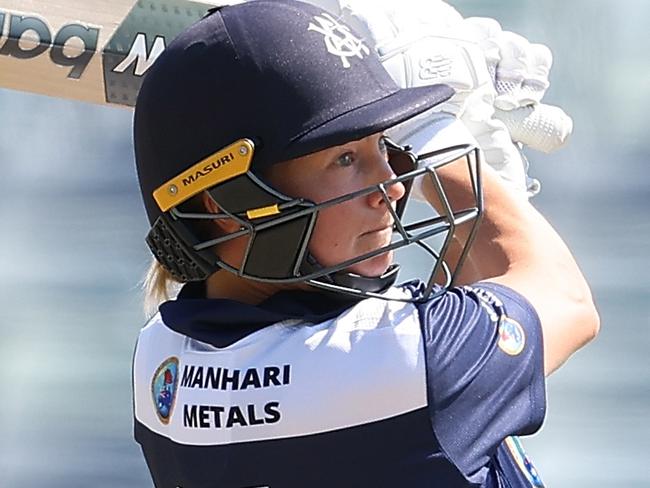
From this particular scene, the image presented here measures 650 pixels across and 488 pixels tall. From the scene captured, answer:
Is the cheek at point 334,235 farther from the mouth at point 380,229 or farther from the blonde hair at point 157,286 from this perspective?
the blonde hair at point 157,286

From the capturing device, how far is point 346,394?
42.8 inches

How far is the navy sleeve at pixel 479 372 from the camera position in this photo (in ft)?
3.55

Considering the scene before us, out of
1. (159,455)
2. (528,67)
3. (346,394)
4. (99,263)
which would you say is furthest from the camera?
(99,263)

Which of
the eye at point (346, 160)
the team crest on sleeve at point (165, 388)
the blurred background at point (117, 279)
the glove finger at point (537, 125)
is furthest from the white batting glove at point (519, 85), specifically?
the blurred background at point (117, 279)

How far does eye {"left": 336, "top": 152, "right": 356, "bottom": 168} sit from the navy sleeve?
0.13m

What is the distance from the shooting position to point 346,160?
114cm

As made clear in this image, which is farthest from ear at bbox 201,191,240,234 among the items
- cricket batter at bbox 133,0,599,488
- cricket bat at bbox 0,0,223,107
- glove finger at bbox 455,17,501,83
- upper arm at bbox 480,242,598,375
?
cricket bat at bbox 0,0,223,107

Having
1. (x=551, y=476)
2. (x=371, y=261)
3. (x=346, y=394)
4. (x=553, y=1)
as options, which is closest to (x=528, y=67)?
(x=371, y=261)

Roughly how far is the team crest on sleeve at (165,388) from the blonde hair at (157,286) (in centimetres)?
10

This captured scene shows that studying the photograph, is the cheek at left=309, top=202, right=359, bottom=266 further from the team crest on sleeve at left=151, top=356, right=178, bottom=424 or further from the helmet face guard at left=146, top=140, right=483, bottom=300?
the team crest on sleeve at left=151, top=356, right=178, bottom=424

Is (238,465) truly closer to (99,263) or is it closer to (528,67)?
(528,67)

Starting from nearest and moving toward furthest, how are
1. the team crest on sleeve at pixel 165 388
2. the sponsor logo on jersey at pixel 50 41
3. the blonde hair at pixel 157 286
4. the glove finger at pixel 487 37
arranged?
1. the team crest on sleeve at pixel 165 388
2. the blonde hair at pixel 157 286
3. the glove finger at pixel 487 37
4. the sponsor logo on jersey at pixel 50 41

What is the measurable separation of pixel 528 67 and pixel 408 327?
576 mm

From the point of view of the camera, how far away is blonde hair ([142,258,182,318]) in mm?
1324
